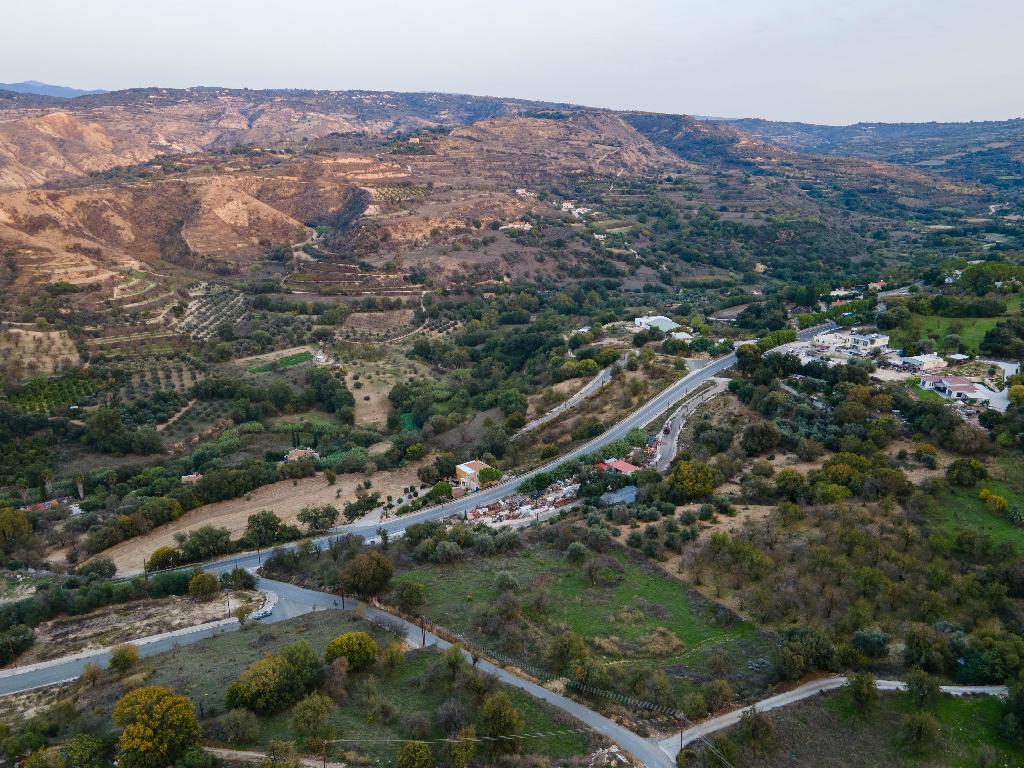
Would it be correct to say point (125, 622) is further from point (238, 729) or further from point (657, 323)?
point (657, 323)

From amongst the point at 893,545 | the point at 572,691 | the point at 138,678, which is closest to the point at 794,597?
the point at 893,545

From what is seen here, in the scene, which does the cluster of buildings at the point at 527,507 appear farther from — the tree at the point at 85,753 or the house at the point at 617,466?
the tree at the point at 85,753

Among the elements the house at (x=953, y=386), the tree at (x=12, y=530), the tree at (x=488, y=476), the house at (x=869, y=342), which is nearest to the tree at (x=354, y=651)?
the tree at (x=488, y=476)

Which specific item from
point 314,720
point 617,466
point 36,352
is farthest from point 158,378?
point 314,720

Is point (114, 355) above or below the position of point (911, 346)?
below

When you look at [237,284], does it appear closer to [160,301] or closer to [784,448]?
[160,301]

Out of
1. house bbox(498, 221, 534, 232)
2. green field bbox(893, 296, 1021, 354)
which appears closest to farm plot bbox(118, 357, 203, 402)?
house bbox(498, 221, 534, 232)
